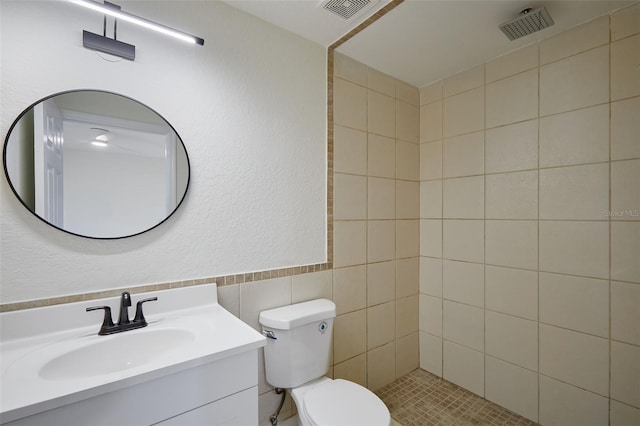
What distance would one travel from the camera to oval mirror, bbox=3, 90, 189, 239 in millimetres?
A: 1054

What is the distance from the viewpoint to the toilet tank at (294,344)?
1465 mm

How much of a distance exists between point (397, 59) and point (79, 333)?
2241 mm

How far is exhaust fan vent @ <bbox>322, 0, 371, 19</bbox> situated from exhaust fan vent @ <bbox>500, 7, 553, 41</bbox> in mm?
799

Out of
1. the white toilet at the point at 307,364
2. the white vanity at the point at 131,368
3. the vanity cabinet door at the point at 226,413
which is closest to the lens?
the white vanity at the point at 131,368

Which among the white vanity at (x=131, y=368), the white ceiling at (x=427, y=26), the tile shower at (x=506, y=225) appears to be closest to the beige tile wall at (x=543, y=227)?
the tile shower at (x=506, y=225)

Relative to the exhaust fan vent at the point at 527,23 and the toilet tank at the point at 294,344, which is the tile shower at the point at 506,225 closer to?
the exhaust fan vent at the point at 527,23

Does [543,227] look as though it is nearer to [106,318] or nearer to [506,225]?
[506,225]

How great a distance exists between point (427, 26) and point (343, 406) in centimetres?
200

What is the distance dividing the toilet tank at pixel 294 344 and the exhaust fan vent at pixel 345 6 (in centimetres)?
155

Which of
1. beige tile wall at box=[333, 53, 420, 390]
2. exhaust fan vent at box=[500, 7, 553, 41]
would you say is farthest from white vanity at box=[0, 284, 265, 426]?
exhaust fan vent at box=[500, 7, 553, 41]

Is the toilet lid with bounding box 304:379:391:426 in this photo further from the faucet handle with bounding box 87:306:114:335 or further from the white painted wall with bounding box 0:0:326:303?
the faucet handle with bounding box 87:306:114:335

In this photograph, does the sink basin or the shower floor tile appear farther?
the shower floor tile

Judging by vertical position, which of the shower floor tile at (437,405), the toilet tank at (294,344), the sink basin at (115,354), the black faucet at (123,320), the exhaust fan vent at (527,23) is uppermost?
the exhaust fan vent at (527,23)

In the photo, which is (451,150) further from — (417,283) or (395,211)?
(417,283)
